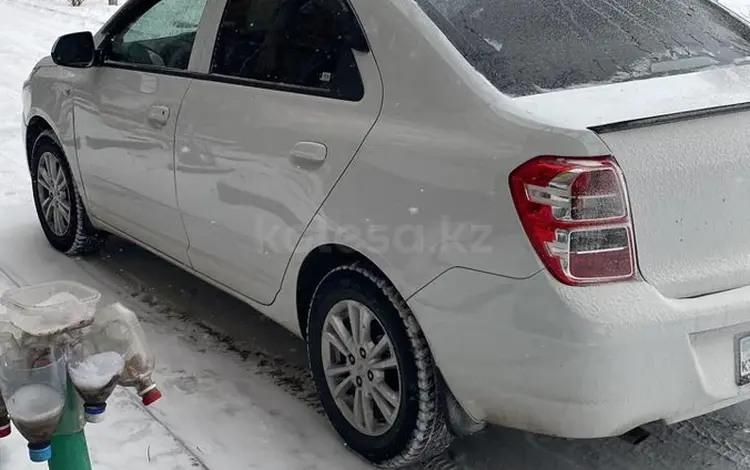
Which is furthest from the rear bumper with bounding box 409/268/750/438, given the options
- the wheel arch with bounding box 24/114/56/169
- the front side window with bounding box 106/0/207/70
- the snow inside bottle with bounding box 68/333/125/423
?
the wheel arch with bounding box 24/114/56/169

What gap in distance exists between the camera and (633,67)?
9.30ft

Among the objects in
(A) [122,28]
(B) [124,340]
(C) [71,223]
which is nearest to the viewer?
(B) [124,340]

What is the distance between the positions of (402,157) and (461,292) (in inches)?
18.8

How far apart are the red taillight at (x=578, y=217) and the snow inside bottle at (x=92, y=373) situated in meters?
1.15

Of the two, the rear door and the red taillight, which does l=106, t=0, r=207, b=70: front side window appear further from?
the red taillight

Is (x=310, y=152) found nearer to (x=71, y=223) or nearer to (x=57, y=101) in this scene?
(x=57, y=101)

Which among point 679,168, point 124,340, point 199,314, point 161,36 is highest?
point 161,36

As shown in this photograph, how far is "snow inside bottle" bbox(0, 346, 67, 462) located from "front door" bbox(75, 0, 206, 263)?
1941 millimetres

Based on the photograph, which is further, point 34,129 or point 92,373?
point 34,129

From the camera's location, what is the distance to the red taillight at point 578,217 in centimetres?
241

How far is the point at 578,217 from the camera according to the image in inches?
95.4

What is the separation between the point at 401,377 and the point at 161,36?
2218 millimetres

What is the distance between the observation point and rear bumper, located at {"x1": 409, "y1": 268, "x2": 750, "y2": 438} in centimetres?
242

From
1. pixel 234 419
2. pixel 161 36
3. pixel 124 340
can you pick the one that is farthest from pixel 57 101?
pixel 124 340
